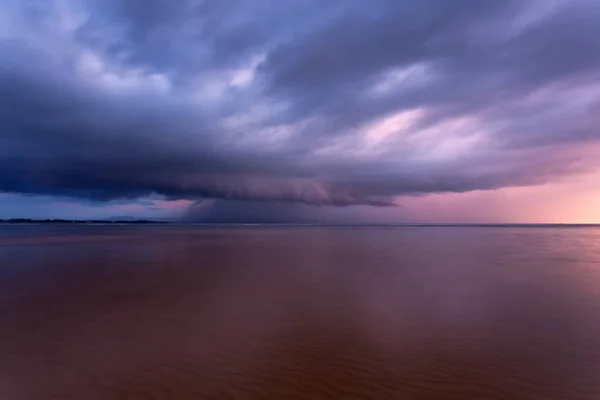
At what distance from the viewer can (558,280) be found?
2073 centimetres

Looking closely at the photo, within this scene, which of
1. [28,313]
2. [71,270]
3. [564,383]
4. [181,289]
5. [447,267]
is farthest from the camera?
[447,267]

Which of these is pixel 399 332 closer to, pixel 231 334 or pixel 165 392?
pixel 231 334

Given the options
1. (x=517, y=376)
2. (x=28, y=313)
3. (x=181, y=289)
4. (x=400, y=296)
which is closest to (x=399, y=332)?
(x=517, y=376)

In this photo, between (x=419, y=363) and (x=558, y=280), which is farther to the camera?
(x=558, y=280)

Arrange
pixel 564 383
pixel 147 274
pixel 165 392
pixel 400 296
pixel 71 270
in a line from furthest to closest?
pixel 71 270 < pixel 147 274 < pixel 400 296 < pixel 564 383 < pixel 165 392

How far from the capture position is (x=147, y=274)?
2259 centimetres

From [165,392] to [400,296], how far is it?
1208 cm

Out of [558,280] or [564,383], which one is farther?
[558,280]

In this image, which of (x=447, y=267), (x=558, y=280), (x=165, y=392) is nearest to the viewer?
(x=165, y=392)

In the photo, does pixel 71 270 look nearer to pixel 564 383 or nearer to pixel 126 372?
pixel 126 372

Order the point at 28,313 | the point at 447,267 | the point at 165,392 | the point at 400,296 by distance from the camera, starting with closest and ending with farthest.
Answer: the point at 165,392
the point at 28,313
the point at 400,296
the point at 447,267

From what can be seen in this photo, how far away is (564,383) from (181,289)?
1585cm

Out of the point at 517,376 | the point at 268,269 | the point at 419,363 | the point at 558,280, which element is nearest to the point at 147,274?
the point at 268,269

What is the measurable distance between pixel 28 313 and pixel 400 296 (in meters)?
15.8
